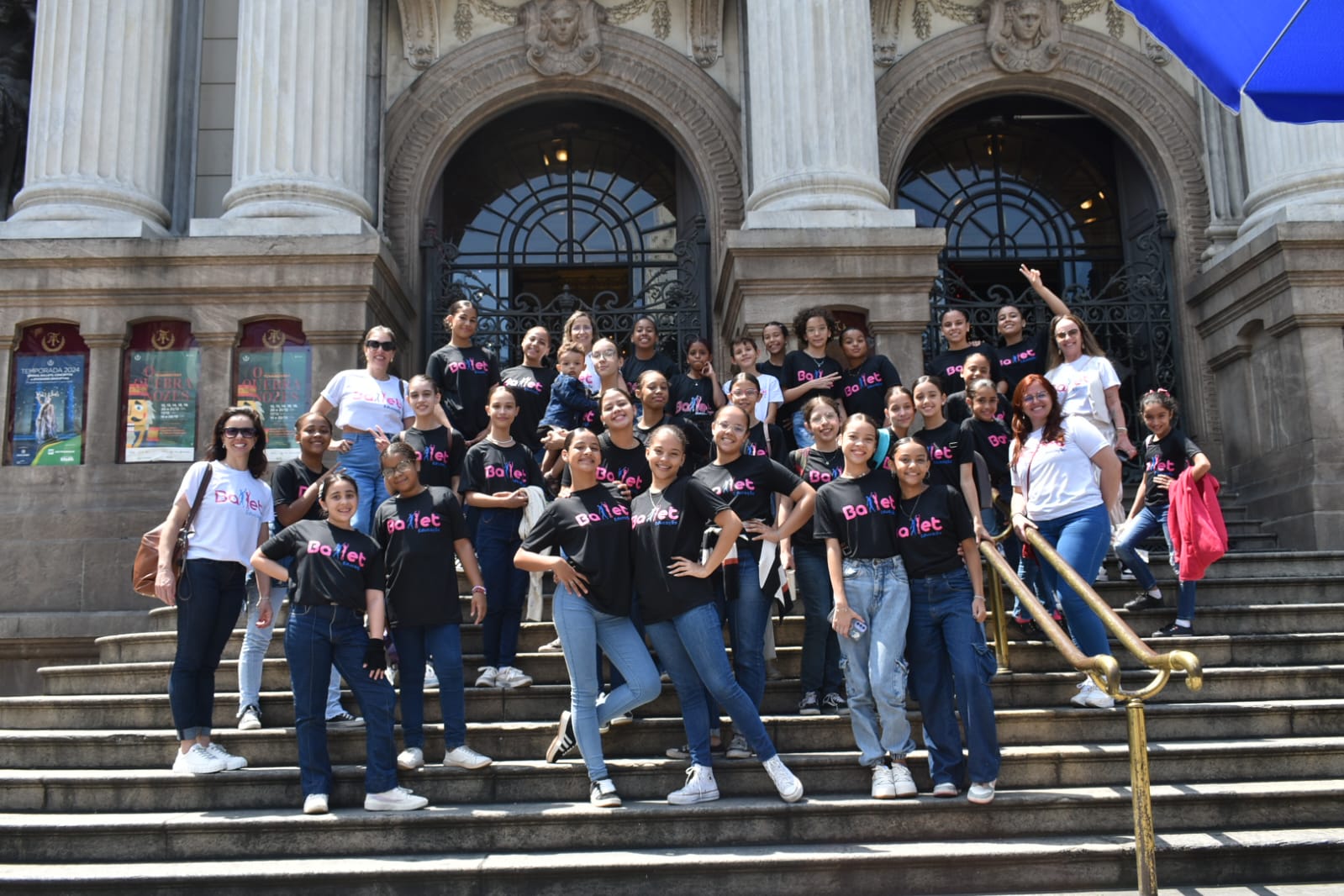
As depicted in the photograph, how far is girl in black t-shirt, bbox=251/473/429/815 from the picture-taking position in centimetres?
611

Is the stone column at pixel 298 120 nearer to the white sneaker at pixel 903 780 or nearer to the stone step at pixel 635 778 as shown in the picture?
the stone step at pixel 635 778

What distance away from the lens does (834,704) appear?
7.00 metres

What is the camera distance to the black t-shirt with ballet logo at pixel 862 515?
6.34 meters

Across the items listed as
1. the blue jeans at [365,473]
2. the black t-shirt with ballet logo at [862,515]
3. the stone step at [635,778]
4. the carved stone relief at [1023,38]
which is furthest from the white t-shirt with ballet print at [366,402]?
the carved stone relief at [1023,38]

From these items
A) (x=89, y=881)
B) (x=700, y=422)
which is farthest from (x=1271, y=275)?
(x=89, y=881)

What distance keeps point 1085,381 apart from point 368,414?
5176 mm

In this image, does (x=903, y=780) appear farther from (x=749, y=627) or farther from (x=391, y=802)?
(x=391, y=802)

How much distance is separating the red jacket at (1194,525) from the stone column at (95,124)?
980cm

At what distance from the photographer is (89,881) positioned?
5.63 m

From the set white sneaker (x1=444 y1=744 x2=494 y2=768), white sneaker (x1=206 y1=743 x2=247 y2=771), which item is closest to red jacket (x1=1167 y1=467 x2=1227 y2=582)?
white sneaker (x1=444 y1=744 x2=494 y2=768)

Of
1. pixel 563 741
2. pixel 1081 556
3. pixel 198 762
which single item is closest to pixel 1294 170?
pixel 1081 556

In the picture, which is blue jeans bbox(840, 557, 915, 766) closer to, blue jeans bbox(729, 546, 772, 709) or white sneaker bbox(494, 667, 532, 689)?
blue jeans bbox(729, 546, 772, 709)

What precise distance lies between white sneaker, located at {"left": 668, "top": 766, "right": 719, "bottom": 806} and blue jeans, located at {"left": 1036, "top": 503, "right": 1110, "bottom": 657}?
2.39 metres

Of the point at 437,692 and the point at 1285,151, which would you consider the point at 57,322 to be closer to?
the point at 437,692
